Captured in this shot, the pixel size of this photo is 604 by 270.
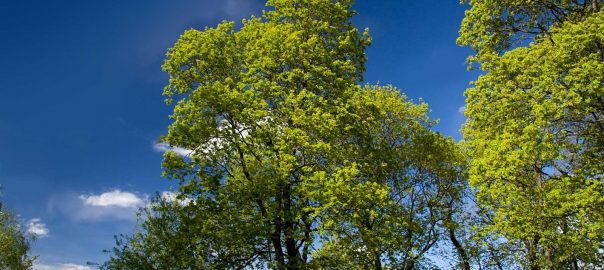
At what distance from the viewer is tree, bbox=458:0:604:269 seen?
60.0ft

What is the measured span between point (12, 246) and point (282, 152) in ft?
169

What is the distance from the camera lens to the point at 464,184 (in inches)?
1270

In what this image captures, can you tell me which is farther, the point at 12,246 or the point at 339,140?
the point at 12,246

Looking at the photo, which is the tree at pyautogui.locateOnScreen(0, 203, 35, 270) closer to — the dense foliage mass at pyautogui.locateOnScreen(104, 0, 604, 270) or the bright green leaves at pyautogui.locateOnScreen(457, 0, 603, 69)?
the dense foliage mass at pyautogui.locateOnScreen(104, 0, 604, 270)

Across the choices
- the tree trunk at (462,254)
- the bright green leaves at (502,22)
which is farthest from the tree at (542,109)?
the tree trunk at (462,254)

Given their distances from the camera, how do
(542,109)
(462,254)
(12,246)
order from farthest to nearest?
(12,246)
(462,254)
(542,109)

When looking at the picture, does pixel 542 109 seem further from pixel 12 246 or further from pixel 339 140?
pixel 12 246

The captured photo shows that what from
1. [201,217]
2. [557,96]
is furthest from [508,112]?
[201,217]

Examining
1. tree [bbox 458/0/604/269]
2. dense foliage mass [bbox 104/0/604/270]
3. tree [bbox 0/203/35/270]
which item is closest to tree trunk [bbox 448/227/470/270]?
dense foliage mass [bbox 104/0/604/270]

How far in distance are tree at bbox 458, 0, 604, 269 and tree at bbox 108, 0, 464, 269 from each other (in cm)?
480

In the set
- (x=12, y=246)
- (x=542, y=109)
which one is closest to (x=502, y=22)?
(x=542, y=109)

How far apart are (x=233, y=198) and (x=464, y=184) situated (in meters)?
18.1

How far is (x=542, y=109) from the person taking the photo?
18.3 m

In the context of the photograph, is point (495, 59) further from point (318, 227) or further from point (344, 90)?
point (318, 227)
